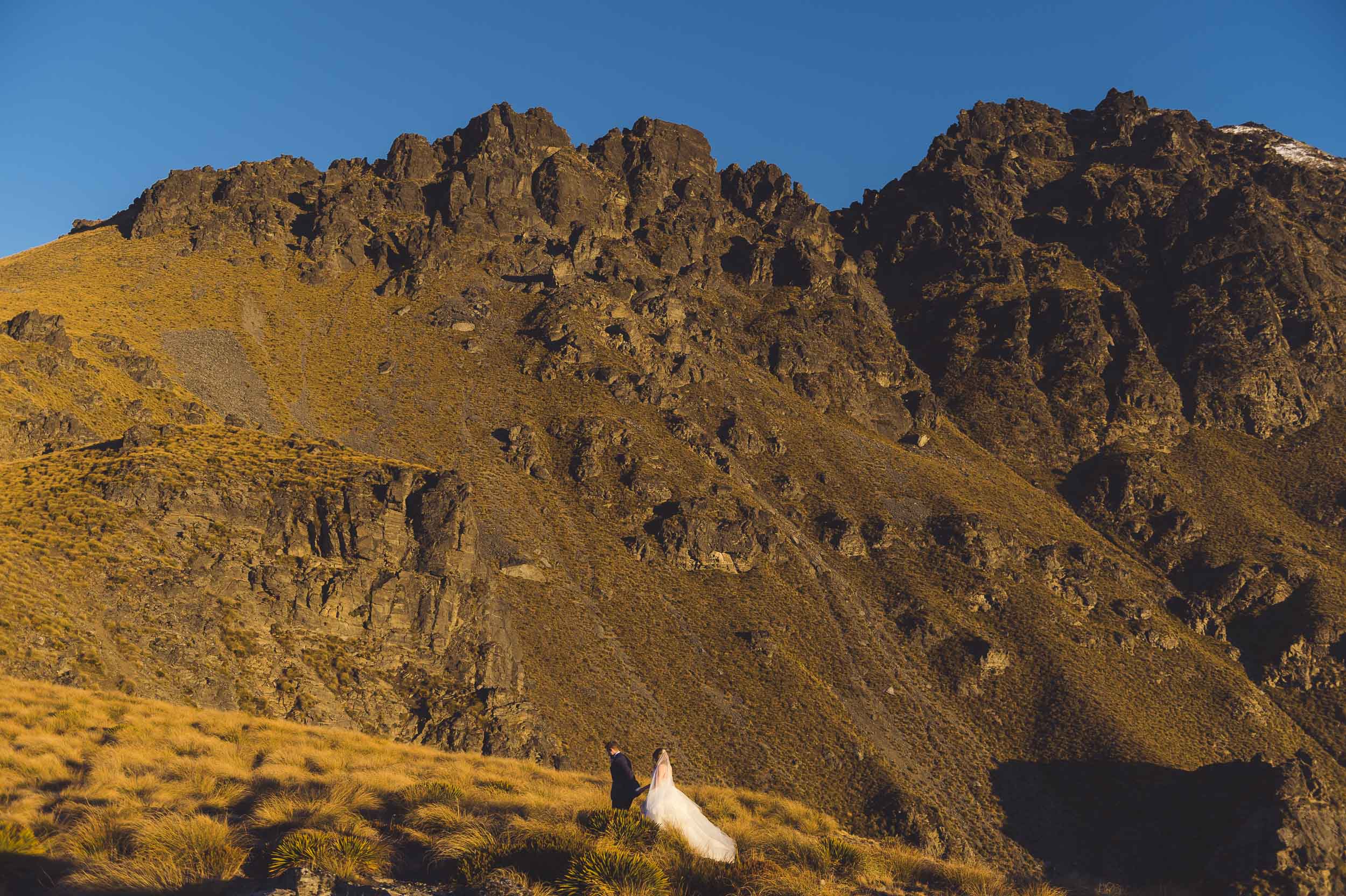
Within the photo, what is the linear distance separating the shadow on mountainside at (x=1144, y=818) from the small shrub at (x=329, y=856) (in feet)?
228

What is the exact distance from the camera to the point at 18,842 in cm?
1281

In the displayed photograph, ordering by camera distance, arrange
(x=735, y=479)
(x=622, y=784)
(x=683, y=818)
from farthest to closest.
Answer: (x=735, y=479) → (x=622, y=784) → (x=683, y=818)

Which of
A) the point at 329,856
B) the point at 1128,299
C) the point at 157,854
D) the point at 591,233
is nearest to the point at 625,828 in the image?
the point at 329,856

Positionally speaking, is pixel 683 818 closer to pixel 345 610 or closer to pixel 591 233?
pixel 345 610

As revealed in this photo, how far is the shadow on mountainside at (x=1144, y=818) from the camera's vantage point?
209ft

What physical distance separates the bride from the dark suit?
939 mm

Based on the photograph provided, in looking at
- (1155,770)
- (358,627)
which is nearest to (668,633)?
(358,627)

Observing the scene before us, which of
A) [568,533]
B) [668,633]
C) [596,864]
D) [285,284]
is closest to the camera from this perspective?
[596,864]

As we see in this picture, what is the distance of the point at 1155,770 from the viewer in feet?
246

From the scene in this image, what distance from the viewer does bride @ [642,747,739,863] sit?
14164mm

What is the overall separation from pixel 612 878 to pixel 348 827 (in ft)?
19.2

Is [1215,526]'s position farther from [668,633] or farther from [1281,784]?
[668,633]

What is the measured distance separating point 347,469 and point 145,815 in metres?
62.3

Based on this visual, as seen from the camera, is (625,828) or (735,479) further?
(735,479)
